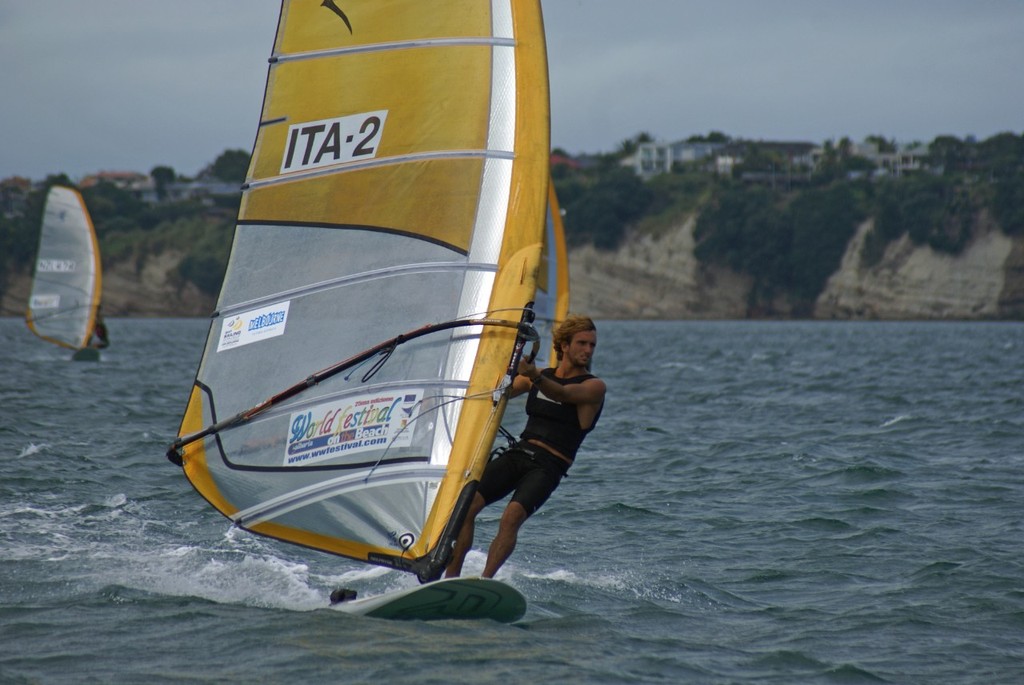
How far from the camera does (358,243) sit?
6945mm

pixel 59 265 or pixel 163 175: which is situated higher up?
pixel 163 175

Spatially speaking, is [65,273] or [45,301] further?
[45,301]

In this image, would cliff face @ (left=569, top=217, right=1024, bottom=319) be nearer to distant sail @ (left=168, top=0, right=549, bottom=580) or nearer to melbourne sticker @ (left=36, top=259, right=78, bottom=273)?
melbourne sticker @ (left=36, top=259, right=78, bottom=273)

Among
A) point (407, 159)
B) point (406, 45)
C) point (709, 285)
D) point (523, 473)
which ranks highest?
point (406, 45)

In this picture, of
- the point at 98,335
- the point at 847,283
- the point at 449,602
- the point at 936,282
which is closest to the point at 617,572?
the point at 449,602

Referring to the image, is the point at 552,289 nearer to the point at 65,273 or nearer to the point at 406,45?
the point at 65,273

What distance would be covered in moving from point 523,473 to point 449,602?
0.79 metres

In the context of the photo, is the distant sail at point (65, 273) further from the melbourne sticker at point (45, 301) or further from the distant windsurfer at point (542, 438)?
the distant windsurfer at point (542, 438)

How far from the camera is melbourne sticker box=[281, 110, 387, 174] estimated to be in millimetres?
6941

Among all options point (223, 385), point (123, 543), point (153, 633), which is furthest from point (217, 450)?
point (123, 543)

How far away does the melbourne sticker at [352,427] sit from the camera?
6699 mm

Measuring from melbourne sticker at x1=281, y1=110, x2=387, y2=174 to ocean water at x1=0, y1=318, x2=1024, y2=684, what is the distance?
2.34m

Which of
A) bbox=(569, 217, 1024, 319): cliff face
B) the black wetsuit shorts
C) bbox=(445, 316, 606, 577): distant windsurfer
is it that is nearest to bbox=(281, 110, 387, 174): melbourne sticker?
bbox=(445, 316, 606, 577): distant windsurfer

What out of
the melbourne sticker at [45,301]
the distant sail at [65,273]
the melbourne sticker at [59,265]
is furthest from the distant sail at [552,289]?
the melbourne sticker at [45,301]
